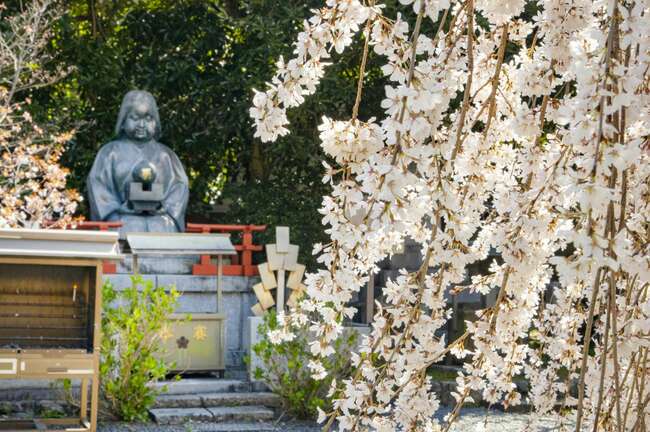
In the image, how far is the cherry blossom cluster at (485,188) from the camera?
1.39 metres

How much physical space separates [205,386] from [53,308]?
1.41 meters

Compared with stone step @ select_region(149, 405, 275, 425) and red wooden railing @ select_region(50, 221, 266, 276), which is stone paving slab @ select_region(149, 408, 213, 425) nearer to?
stone step @ select_region(149, 405, 275, 425)

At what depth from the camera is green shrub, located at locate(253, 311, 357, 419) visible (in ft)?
20.5

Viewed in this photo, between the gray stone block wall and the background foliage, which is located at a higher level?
the background foliage

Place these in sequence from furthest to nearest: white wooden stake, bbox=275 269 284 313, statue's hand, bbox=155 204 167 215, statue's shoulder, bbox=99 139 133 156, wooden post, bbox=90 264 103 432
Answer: statue's shoulder, bbox=99 139 133 156 → statue's hand, bbox=155 204 167 215 → white wooden stake, bbox=275 269 284 313 → wooden post, bbox=90 264 103 432

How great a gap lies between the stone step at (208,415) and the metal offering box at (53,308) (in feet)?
1.83

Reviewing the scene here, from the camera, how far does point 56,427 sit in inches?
218

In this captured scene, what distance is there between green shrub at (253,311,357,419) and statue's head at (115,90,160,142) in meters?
2.71

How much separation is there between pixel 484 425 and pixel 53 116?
26.3ft

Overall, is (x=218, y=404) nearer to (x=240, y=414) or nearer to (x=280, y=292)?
(x=240, y=414)

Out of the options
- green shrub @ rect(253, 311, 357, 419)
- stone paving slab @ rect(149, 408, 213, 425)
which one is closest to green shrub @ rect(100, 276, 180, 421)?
stone paving slab @ rect(149, 408, 213, 425)

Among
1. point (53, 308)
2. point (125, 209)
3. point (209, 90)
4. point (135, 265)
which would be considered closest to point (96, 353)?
point (53, 308)

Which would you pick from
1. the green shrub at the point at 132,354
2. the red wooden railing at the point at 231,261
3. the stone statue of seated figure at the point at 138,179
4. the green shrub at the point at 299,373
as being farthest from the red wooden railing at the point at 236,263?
the green shrub at the point at 132,354

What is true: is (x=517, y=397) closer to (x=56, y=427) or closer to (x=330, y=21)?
(x=330, y=21)
